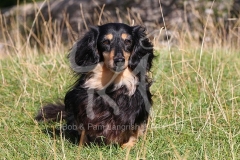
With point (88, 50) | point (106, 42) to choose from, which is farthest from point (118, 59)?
point (88, 50)

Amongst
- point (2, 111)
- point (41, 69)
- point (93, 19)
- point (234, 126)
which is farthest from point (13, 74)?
point (93, 19)

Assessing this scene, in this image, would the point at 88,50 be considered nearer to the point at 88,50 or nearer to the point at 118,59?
the point at 88,50

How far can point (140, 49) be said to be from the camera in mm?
3674

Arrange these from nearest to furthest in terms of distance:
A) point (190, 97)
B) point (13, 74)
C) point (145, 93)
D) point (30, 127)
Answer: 1. point (145, 93)
2. point (30, 127)
3. point (190, 97)
4. point (13, 74)

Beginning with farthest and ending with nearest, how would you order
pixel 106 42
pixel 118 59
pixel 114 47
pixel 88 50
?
pixel 88 50 → pixel 106 42 → pixel 114 47 → pixel 118 59

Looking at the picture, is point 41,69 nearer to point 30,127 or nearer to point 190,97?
point 30,127

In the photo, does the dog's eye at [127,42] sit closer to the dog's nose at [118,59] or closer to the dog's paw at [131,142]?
the dog's nose at [118,59]

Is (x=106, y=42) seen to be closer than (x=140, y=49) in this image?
Yes

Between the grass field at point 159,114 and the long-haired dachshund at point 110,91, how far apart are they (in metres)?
0.15

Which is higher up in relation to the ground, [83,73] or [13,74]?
[83,73]

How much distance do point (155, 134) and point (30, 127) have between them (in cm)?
110

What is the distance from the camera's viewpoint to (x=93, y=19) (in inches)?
411

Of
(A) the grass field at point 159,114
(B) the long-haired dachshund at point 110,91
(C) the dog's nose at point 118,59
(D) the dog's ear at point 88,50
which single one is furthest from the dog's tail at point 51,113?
(C) the dog's nose at point 118,59

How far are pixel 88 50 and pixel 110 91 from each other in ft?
1.28
